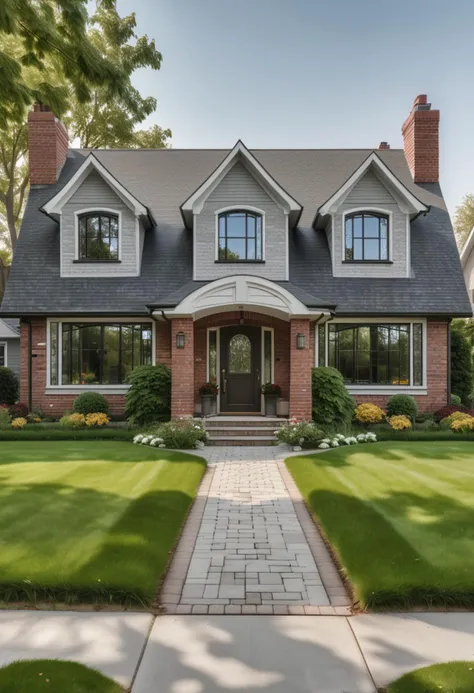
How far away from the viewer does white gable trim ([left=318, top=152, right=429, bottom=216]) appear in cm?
1483

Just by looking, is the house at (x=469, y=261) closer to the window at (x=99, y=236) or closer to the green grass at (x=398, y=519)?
the green grass at (x=398, y=519)

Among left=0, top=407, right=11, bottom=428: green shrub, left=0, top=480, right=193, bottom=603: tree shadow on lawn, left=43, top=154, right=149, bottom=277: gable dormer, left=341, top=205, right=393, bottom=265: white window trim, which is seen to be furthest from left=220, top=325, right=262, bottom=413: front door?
left=0, top=480, right=193, bottom=603: tree shadow on lawn

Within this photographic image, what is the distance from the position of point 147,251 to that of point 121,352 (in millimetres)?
3681

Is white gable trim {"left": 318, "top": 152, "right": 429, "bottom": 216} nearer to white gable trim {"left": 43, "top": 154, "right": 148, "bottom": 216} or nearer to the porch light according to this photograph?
the porch light

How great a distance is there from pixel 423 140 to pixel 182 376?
13.0 m

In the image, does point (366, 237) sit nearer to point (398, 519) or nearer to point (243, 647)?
point (398, 519)

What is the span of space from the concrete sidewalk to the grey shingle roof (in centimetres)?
998

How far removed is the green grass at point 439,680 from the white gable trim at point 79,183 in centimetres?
1431

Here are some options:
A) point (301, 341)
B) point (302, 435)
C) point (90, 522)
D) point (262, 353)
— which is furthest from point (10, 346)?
point (90, 522)

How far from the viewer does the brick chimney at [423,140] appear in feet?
55.5

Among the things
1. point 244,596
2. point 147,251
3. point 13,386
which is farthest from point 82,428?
point 244,596

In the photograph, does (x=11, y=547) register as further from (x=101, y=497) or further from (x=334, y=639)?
(x=334, y=639)

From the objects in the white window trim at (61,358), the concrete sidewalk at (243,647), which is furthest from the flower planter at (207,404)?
the concrete sidewalk at (243,647)

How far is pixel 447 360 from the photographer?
48.4ft
